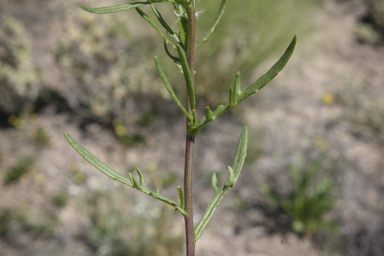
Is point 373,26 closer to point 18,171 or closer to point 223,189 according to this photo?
point 18,171

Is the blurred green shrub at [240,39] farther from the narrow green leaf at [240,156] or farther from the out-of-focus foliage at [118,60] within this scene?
the narrow green leaf at [240,156]

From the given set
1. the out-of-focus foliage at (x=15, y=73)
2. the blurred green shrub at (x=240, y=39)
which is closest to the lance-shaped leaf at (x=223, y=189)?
the blurred green shrub at (x=240, y=39)

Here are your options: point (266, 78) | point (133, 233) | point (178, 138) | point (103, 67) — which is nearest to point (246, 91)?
point (266, 78)

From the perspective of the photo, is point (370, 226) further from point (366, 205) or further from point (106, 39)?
point (106, 39)

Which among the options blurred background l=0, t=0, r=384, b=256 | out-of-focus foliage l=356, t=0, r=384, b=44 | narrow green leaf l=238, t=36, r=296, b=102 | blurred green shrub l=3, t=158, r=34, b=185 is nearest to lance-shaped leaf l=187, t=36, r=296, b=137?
narrow green leaf l=238, t=36, r=296, b=102

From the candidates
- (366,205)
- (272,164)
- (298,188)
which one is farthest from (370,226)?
(272,164)

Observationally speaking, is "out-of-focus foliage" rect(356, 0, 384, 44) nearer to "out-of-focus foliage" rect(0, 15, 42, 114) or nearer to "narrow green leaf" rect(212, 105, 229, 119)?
"out-of-focus foliage" rect(0, 15, 42, 114)

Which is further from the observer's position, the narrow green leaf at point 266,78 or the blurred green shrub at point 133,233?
the blurred green shrub at point 133,233
